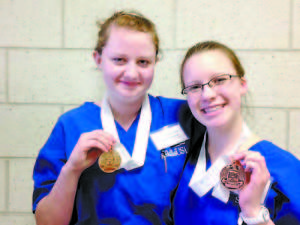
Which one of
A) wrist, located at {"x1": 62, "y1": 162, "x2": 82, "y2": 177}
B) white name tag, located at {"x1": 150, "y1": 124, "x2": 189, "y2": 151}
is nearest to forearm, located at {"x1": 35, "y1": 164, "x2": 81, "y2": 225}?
wrist, located at {"x1": 62, "y1": 162, "x2": 82, "y2": 177}

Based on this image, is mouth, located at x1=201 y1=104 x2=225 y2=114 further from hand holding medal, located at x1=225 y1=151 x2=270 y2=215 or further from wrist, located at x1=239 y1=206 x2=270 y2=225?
wrist, located at x1=239 y1=206 x2=270 y2=225

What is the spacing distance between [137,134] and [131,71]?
0.27 m

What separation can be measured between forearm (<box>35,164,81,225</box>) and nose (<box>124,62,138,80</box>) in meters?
0.41

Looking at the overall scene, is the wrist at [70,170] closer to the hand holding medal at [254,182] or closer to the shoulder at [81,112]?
the shoulder at [81,112]

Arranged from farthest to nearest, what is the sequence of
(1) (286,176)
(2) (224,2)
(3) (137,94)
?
(2) (224,2)
(3) (137,94)
(1) (286,176)

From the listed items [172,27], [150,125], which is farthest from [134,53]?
[172,27]

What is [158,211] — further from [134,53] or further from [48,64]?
[48,64]

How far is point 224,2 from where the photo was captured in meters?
1.77

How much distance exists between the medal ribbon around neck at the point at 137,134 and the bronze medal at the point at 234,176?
0.32m

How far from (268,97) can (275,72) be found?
16 cm

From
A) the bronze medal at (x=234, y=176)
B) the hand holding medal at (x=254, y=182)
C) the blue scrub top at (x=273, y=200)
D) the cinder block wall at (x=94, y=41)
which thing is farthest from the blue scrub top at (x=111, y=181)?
the cinder block wall at (x=94, y=41)

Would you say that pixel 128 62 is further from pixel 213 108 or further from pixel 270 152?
pixel 270 152

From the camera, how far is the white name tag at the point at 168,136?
1194mm

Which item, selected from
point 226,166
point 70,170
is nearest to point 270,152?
point 226,166
